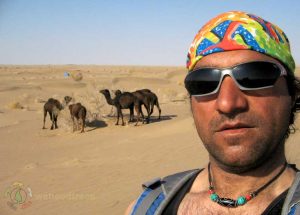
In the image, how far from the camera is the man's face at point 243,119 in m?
1.99

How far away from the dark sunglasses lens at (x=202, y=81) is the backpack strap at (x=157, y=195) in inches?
21.0

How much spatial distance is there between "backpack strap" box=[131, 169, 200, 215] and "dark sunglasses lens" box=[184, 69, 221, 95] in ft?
1.75

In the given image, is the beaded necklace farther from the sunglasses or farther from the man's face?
the sunglasses

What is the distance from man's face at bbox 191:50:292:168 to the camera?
6.53ft

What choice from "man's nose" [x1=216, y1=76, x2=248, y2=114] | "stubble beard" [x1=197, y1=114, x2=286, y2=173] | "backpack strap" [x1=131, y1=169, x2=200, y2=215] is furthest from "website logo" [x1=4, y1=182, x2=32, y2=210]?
"man's nose" [x1=216, y1=76, x2=248, y2=114]

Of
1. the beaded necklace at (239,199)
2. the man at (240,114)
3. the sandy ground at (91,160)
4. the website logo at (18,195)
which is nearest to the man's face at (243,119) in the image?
the man at (240,114)

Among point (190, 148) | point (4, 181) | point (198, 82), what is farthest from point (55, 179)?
point (198, 82)

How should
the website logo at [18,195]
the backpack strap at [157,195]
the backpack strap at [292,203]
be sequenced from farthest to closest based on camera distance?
the website logo at [18,195], the backpack strap at [157,195], the backpack strap at [292,203]

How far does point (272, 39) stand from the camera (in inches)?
82.0

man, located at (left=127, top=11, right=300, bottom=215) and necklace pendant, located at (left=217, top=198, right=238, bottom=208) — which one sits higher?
man, located at (left=127, top=11, right=300, bottom=215)

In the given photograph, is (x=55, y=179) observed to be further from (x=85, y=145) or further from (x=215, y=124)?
(x=215, y=124)

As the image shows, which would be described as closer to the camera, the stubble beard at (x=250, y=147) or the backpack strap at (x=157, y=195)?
the stubble beard at (x=250, y=147)

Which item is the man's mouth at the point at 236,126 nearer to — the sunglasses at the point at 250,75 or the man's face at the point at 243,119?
the man's face at the point at 243,119

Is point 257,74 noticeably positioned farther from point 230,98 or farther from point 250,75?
point 230,98
